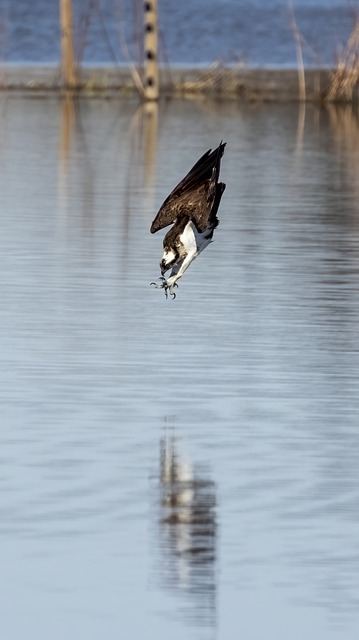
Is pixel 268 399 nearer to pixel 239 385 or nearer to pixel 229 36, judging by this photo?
pixel 239 385

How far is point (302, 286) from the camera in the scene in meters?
12.2

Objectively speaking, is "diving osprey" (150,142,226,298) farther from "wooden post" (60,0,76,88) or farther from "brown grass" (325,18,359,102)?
"wooden post" (60,0,76,88)

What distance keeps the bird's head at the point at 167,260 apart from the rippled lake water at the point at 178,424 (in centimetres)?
39

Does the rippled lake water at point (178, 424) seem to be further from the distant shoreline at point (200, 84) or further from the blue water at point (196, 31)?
the blue water at point (196, 31)

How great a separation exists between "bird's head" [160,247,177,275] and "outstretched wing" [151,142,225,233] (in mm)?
601

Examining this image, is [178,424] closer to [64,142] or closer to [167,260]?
[167,260]

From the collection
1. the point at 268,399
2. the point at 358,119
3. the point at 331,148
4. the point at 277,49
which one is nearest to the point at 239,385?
the point at 268,399

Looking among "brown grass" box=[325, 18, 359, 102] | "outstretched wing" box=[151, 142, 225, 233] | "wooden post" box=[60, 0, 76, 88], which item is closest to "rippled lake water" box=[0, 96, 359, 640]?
"outstretched wing" box=[151, 142, 225, 233]

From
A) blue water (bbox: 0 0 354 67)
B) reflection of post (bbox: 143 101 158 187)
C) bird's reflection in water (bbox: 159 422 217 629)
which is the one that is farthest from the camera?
blue water (bbox: 0 0 354 67)

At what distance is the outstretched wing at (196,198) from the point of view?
11039 mm

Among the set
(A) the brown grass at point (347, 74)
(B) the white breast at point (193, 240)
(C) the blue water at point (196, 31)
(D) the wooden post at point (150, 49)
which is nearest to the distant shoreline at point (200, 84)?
(A) the brown grass at point (347, 74)

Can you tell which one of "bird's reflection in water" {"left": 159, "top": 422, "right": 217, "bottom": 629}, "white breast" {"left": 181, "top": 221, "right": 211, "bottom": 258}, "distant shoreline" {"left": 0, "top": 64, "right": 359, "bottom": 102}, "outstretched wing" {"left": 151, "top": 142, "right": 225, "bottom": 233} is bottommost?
"bird's reflection in water" {"left": 159, "top": 422, "right": 217, "bottom": 629}

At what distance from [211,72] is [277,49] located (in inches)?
265

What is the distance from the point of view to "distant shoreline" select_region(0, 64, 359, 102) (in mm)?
30797
